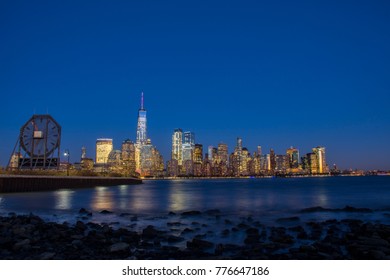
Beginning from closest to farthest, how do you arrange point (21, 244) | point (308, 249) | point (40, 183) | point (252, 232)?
1. point (308, 249)
2. point (21, 244)
3. point (252, 232)
4. point (40, 183)

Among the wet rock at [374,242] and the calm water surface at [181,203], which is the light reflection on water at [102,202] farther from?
the wet rock at [374,242]

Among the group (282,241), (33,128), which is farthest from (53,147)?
(282,241)

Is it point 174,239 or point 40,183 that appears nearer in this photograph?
point 174,239

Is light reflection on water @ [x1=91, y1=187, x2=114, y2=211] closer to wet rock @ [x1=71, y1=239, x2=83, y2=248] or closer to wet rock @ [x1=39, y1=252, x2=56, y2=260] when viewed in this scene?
wet rock @ [x1=71, y1=239, x2=83, y2=248]

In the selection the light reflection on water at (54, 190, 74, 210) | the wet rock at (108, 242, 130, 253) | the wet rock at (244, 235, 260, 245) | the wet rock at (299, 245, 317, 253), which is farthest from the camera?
the light reflection on water at (54, 190, 74, 210)

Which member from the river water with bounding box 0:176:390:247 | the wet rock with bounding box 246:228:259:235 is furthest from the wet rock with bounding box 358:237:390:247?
the river water with bounding box 0:176:390:247

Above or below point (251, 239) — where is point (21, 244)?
above

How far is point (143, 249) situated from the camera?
11.5m

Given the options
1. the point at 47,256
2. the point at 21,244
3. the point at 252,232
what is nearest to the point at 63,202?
the point at 21,244

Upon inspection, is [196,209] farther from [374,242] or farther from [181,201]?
[374,242]

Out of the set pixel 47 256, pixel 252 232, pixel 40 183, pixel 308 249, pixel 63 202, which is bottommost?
pixel 63 202

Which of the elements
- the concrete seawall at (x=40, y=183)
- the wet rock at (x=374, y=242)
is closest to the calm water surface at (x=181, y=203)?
the concrete seawall at (x=40, y=183)

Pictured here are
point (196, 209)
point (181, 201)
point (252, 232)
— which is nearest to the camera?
point (252, 232)

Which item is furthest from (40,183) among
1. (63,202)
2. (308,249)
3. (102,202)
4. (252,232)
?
(308,249)
